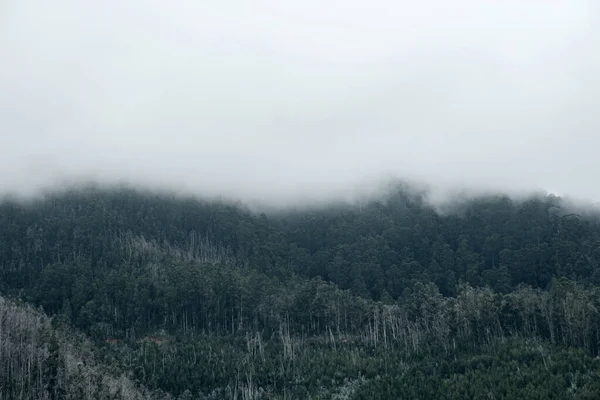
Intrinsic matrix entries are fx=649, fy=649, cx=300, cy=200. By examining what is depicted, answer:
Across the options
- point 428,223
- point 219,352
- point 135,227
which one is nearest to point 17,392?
point 219,352

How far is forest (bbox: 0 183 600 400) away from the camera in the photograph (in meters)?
98.8

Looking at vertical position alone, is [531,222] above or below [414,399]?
above

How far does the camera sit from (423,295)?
130m

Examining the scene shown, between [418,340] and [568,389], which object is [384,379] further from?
[568,389]

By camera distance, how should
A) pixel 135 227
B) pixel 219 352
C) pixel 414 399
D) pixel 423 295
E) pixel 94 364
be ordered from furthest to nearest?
1. pixel 135 227
2. pixel 423 295
3. pixel 219 352
4. pixel 94 364
5. pixel 414 399

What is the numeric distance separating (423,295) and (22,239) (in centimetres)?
10042

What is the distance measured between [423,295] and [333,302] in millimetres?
18486

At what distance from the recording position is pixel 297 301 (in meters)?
136

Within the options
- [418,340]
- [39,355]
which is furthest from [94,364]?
[418,340]

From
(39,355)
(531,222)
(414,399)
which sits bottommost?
(414,399)

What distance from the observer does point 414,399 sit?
9425cm

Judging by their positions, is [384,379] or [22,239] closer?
[384,379]

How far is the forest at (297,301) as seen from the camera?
98.8m

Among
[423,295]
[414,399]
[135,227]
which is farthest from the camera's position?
[135,227]
